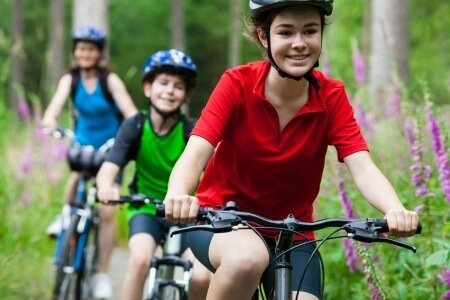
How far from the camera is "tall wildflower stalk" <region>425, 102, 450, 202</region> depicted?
15.7ft

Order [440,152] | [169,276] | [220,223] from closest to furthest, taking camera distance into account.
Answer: [220,223] < [440,152] < [169,276]

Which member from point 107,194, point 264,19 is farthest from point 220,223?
point 107,194

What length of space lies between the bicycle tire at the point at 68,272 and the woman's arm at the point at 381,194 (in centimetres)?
376

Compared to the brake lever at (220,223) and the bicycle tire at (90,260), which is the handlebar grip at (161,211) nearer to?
the brake lever at (220,223)

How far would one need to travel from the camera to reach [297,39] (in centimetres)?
377

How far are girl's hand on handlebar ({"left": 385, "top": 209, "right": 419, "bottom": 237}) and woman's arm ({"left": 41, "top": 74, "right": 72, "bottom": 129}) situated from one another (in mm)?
4689

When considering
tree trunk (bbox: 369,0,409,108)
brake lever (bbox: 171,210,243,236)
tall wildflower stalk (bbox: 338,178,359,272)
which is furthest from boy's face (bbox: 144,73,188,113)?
tree trunk (bbox: 369,0,409,108)

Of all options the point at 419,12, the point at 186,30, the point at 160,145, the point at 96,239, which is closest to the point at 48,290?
the point at 96,239

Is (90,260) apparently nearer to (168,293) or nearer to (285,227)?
(168,293)

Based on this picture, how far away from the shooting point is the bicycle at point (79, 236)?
7.29 metres

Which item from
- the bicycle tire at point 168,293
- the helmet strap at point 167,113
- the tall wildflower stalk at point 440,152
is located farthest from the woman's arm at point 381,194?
the helmet strap at point 167,113

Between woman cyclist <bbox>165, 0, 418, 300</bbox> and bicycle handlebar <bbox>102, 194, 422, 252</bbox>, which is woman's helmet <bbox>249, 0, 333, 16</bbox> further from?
bicycle handlebar <bbox>102, 194, 422, 252</bbox>

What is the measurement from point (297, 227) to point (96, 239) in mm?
4513

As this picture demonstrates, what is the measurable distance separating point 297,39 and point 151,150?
6.91ft
